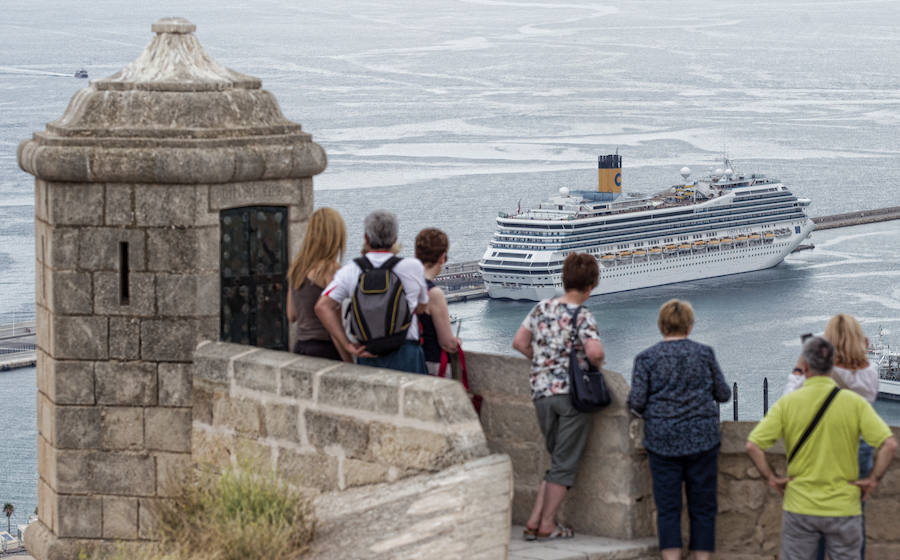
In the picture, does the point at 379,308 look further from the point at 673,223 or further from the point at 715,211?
the point at 715,211

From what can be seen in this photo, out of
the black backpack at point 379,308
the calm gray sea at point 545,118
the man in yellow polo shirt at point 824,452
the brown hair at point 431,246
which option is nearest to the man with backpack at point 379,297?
the black backpack at point 379,308

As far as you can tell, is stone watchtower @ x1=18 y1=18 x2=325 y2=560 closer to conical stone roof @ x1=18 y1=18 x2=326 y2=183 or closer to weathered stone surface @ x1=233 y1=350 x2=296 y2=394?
conical stone roof @ x1=18 y1=18 x2=326 y2=183

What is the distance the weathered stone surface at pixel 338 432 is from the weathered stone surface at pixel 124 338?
0.72 metres

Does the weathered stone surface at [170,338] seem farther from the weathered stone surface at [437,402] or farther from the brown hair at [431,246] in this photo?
the weathered stone surface at [437,402]

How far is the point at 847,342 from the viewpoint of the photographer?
327 centimetres

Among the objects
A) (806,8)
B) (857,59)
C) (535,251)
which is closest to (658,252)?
(535,251)

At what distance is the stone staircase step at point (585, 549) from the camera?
11.4ft

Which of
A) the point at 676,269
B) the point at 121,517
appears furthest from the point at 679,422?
the point at 676,269

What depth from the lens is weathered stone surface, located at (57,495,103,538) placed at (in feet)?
14.0

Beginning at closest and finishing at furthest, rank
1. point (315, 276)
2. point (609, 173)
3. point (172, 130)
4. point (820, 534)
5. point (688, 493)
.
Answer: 1. point (820, 534)
2. point (688, 493)
3. point (315, 276)
4. point (172, 130)
5. point (609, 173)

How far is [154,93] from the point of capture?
4.11 m

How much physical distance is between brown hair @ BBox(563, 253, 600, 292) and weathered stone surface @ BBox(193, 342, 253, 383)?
91cm

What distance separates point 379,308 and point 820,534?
110cm

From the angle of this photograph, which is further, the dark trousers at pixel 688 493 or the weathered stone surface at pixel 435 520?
the dark trousers at pixel 688 493
